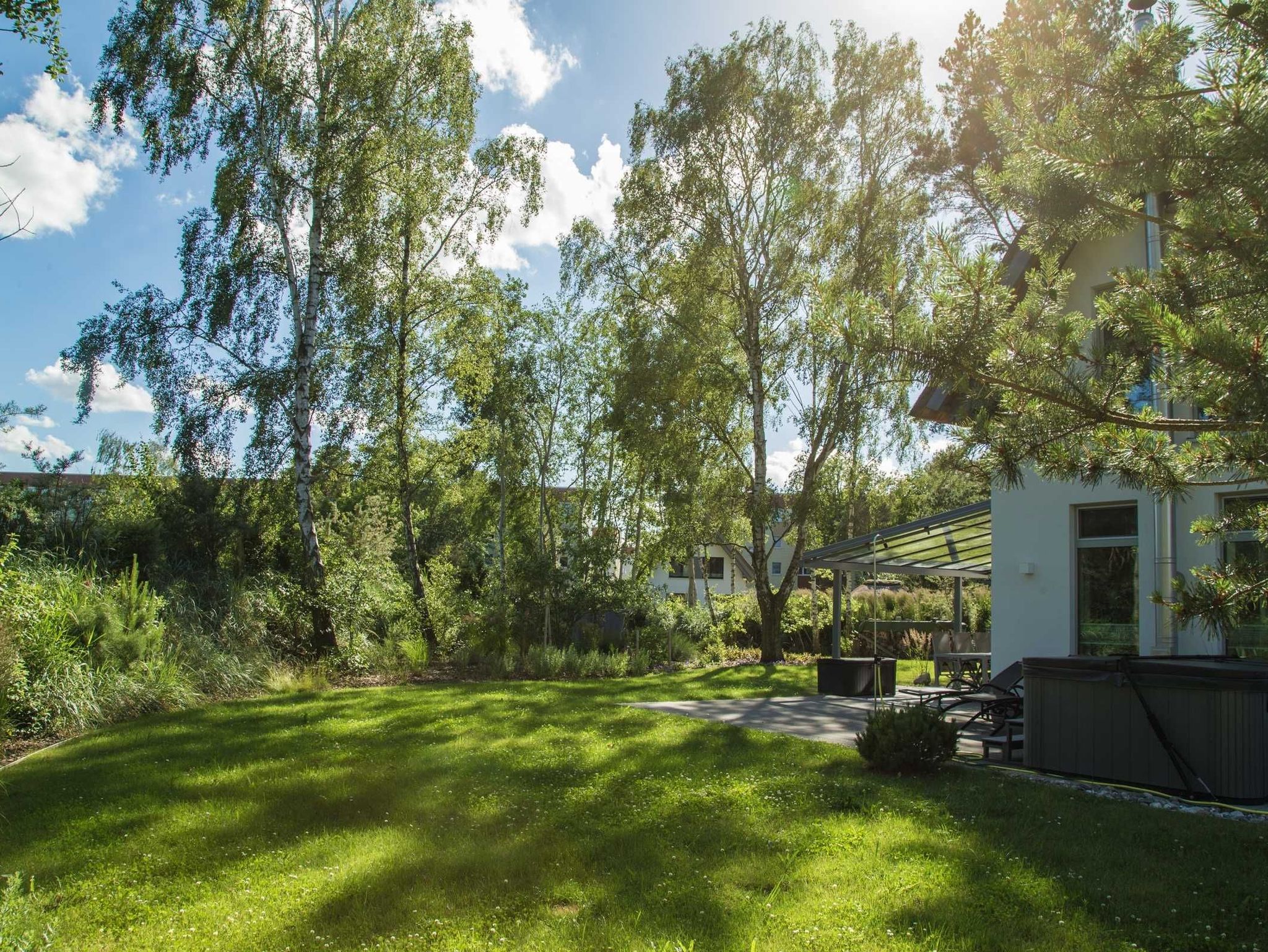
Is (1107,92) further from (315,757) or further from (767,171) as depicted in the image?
(767,171)

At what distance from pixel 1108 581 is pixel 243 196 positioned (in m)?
14.1

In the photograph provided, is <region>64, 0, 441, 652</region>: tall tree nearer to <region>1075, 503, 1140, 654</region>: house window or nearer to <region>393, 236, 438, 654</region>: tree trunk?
<region>393, 236, 438, 654</region>: tree trunk

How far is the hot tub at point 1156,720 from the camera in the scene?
6.26m

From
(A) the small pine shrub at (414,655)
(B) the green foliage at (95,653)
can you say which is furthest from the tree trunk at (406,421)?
(B) the green foliage at (95,653)

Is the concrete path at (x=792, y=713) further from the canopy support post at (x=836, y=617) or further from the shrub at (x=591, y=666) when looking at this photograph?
the shrub at (x=591, y=666)

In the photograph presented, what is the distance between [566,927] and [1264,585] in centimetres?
367

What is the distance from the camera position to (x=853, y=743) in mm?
8484

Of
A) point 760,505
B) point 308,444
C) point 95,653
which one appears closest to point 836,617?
point 760,505

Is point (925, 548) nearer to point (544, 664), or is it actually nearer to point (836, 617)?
point (836, 617)

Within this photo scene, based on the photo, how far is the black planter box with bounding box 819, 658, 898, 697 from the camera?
12.6 meters

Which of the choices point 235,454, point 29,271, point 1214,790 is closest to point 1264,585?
point 1214,790

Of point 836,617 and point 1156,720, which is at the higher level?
point 836,617

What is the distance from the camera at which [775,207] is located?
18500 mm

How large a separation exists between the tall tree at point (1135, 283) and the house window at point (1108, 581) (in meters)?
6.05
